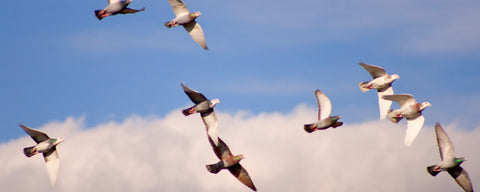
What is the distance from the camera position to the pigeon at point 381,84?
52469 mm

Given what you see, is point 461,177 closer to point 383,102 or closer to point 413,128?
point 413,128

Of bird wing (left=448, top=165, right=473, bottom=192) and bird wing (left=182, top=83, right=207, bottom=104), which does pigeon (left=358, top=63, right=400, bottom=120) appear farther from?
bird wing (left=182, top=83, right=207, bottom=104)

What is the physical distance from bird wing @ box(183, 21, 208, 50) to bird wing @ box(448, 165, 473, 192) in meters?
17.3

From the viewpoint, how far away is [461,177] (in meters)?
50.9

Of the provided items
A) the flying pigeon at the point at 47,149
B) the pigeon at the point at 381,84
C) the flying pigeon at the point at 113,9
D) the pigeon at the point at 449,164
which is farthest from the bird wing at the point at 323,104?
the flying pigeon at the point at 47,149

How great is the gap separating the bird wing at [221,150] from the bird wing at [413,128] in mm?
10997

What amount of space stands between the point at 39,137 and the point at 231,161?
11.6 metres

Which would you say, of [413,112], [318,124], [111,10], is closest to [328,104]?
[318,124]

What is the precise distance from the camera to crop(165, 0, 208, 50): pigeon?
2034 inches

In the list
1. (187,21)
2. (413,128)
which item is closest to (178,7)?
(187,21)

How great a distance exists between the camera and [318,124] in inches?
1918

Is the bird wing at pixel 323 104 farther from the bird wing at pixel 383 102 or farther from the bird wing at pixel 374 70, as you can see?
the bird wing at pixel 383 102

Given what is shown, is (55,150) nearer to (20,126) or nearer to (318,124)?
(20,126)

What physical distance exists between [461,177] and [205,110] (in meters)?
16.3
